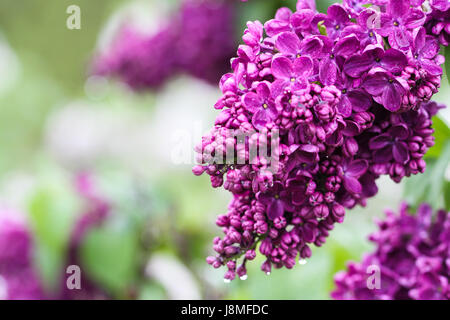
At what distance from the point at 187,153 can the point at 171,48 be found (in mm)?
862

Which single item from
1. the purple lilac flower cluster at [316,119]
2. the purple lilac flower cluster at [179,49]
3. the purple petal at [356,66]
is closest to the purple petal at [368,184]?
the purple lilac flower cluster at [316,119]

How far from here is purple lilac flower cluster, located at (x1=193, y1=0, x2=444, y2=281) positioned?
19.4 inches

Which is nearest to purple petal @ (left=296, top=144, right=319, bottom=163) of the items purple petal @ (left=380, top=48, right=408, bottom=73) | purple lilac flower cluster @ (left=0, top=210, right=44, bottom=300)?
purple petal @ (left=380, top=48, right=408, bottom=73)

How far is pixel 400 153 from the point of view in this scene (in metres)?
0.55

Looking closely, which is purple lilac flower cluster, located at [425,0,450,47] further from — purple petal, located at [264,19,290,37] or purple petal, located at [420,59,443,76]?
purple petal, located at [264,19,290,37]

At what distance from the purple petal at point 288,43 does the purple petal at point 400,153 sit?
14 centimetres

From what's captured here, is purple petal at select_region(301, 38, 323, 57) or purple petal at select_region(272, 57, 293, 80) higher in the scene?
purple petal at select_region(301, 38, 323, 57)

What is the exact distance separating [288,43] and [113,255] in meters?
0.90

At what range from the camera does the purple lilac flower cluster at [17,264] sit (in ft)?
4.14

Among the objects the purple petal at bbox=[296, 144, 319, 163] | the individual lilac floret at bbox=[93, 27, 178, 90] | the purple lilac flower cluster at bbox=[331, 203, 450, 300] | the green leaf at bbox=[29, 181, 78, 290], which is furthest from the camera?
the individual lilac floret at bbox=[93, 27, 178, 90]

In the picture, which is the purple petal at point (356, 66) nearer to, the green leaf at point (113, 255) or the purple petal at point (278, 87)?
the purple petal at point (278, 87)

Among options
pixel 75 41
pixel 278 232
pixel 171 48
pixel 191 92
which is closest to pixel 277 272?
pixel 278 232

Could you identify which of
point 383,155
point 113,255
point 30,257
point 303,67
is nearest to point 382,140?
point 383,155
